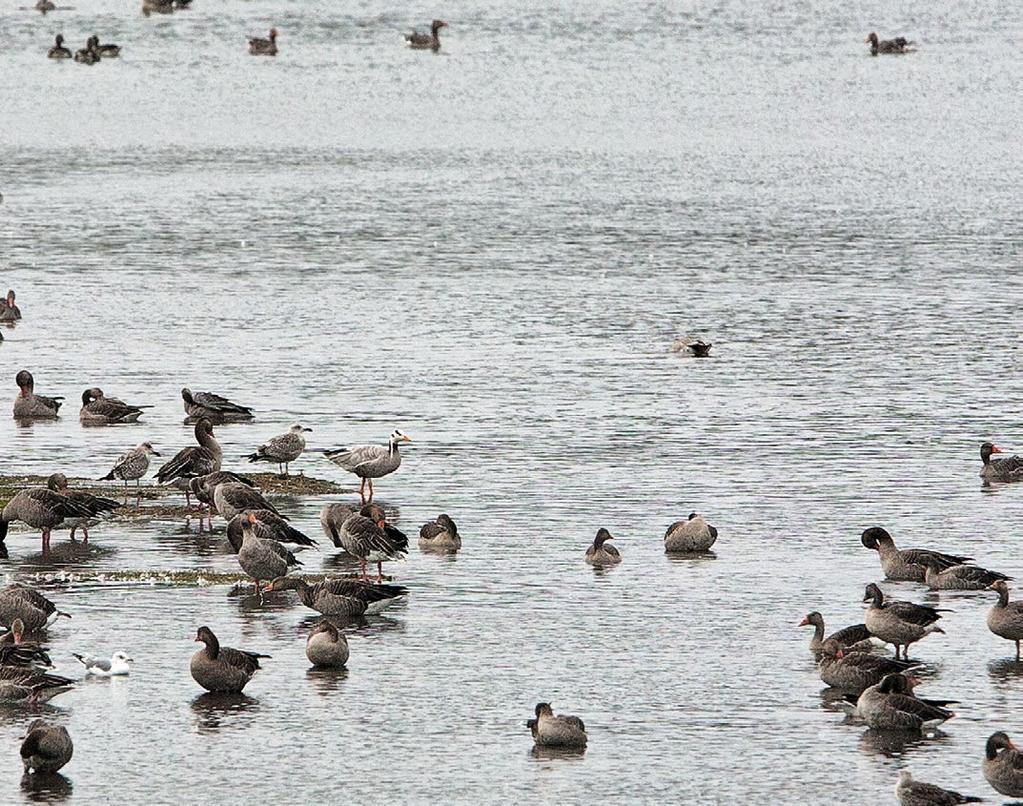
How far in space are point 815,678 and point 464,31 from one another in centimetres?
11096

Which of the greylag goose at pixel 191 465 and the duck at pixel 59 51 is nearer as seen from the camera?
the greylag goose at pixel 191 465

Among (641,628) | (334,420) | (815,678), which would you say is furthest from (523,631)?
(334,420)

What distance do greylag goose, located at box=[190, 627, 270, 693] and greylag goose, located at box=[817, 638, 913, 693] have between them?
618cm

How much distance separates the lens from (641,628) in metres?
26.7

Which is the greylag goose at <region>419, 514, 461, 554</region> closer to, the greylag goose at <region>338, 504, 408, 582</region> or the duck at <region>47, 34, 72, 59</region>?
the greylag goose at <region>338, 504, 408, 582</region>

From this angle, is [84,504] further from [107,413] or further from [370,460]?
[107,413]

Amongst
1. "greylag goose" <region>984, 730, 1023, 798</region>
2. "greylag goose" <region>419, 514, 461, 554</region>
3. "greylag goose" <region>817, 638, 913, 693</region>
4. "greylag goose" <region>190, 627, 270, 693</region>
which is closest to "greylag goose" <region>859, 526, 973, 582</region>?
"greylag goose" <region>817, 638, 913, 693</region>

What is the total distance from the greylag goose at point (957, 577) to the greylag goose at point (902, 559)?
0.06 metres

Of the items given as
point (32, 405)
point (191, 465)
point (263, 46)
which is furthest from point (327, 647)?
point (263, 46)

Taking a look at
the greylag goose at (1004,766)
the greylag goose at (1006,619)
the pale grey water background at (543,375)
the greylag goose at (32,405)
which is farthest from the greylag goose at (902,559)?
the greylag goose at (32,405)

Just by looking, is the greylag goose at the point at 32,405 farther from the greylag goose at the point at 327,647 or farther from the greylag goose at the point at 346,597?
the greylag goose at the point at 327,647

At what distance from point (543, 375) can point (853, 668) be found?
2120cm

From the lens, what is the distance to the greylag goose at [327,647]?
80.9ft

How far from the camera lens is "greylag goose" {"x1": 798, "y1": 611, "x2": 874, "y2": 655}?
82.7 ft
